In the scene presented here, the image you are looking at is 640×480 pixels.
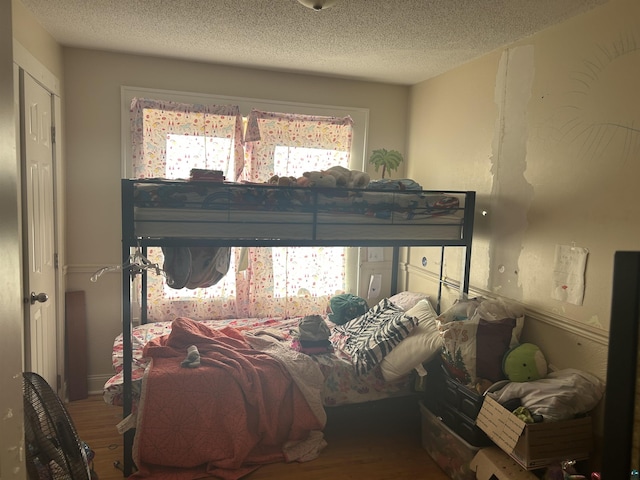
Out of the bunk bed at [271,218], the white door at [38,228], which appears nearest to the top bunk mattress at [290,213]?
the bunk bed at [271,218]

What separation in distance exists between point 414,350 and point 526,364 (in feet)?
2.06

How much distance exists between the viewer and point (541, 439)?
2.01 m

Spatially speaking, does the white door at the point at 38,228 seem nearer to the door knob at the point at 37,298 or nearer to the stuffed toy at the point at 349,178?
the door knob at the point at 37,298

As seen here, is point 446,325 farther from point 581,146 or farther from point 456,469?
point 581,146

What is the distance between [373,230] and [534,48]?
143 cm

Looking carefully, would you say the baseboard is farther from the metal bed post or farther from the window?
the metal bed post

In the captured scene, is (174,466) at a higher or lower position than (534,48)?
lower

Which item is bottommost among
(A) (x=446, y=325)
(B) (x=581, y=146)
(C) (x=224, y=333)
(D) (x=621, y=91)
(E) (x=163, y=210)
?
(C) (x=224, y=333)

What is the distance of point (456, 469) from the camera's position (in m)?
2.46

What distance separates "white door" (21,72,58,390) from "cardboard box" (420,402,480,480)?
238cm

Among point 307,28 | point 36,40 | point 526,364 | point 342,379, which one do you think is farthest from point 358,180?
point 36,40

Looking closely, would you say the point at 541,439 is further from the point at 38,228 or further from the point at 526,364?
the point at 38,228

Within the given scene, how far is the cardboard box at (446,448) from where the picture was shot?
237cm

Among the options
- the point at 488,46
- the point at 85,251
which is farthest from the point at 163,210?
the point at 488,46
